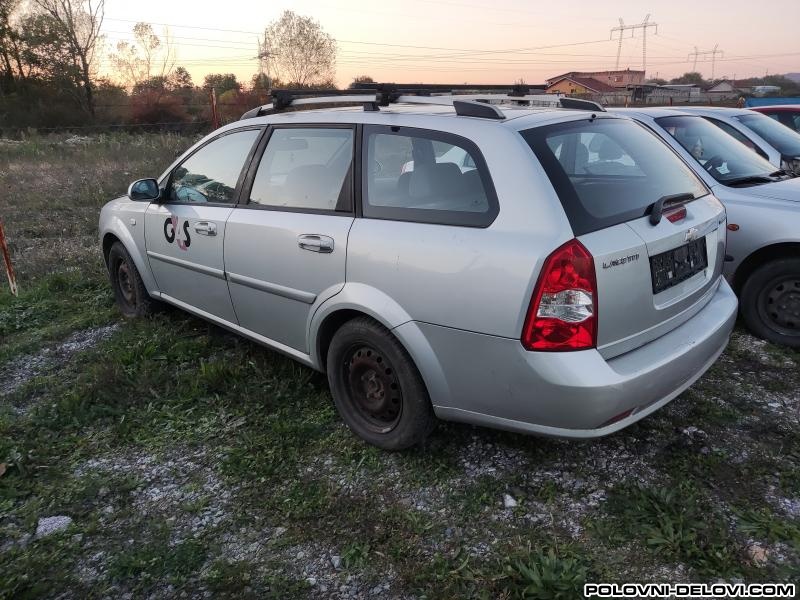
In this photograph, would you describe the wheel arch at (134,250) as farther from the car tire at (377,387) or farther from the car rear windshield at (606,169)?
the car rear windshield at (606,169)

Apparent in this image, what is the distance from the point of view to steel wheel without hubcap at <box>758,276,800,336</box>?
4164 mm

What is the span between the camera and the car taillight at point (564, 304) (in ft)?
7.63

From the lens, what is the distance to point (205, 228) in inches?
152

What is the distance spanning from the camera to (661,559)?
7.56ft

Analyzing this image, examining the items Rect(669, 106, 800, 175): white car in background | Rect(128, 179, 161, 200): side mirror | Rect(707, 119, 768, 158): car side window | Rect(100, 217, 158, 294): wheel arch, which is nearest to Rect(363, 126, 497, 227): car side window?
Rect(128, 179, 161, 200): side mirror

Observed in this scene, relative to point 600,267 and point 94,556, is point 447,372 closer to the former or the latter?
point 600,267

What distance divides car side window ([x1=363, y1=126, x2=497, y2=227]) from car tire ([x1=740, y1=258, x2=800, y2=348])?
278 cm

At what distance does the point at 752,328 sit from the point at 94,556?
4406 millimetres

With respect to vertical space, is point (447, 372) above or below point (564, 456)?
above

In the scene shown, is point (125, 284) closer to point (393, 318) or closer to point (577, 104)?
point (393, 318)

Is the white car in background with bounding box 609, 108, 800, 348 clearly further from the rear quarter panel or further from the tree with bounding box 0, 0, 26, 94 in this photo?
the tree with bounding box 0, 0, 26, 94

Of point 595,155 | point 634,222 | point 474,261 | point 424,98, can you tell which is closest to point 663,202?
point 634,222

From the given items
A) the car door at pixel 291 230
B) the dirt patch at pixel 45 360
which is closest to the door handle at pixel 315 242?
the car door at pixel 291 230

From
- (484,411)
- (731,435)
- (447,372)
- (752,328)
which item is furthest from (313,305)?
(752,328)
